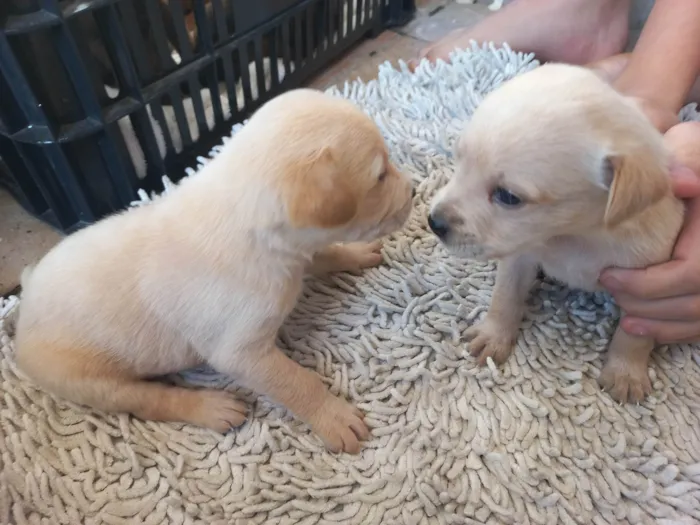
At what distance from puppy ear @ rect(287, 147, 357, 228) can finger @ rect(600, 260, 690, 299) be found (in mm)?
598

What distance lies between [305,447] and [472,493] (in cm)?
38

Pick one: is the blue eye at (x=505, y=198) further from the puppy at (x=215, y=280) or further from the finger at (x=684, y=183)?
the finger at (x=684, y=183)

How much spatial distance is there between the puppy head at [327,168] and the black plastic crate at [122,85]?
0.68 meters

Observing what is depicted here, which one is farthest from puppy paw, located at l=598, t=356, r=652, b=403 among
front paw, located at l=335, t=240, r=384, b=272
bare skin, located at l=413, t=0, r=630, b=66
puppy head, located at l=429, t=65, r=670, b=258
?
bare skin, located at l=413, t=0, r=630, b=66

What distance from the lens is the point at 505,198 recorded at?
1218 mm

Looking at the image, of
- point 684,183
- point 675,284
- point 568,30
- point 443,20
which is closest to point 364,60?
point 443,20

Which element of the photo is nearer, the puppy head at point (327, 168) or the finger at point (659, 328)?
the puppy head at point (327, 168)

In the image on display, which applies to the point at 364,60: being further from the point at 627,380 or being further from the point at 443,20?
the point at 627,380

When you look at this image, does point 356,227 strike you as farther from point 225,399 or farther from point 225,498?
point 225,498

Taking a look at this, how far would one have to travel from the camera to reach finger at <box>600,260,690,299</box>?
1.30 m

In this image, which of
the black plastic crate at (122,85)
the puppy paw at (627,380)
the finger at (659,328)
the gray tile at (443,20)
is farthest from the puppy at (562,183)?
the gray tile at (443,20)

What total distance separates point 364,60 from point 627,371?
176 centimetres

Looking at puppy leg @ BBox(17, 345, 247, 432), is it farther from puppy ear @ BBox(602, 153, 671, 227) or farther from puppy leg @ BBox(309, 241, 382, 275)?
puppy ear @ BBox(602, 153, 671, 227)

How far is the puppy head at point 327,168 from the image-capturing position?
1.12 m
